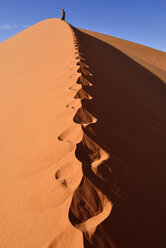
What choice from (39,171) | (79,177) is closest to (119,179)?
(79,177)

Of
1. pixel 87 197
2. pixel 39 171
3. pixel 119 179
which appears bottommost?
pixel 119 179

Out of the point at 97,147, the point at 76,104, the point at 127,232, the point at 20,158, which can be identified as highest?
the point at 76,104

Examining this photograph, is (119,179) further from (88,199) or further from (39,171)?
(39,171)

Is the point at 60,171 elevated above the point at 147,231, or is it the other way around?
the point at 60,171

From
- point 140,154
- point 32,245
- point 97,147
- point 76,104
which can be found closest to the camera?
point 32,245

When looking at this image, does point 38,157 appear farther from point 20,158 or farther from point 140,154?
point 140,154

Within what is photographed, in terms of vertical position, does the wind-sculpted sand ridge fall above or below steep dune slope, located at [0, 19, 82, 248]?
below

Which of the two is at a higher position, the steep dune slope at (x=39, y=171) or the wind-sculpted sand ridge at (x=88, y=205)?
the steep dune slope at (x=39, y=171)

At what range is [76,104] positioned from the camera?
233 centimetres

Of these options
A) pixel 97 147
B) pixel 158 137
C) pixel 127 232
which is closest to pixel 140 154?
pixel 97 147

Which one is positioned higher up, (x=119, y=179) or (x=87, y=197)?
(x=87, y=197)

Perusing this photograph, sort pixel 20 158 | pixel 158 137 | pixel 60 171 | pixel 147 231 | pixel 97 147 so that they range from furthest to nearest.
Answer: pixel 158 137 < pixel 20 158 < pixel 97 147 < pixel 60 171 < pixel 147 231

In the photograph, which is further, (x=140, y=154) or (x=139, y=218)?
(x=140, y=154)

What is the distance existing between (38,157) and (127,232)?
0.89 metres
